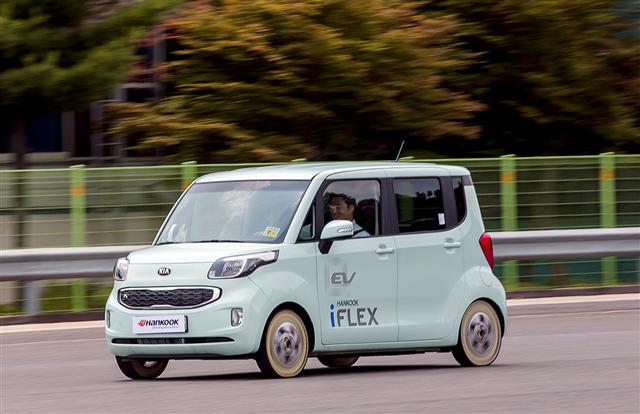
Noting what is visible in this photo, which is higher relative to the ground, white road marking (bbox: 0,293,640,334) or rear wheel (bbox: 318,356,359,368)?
rear wheel (bbox: 318,356,359,368)

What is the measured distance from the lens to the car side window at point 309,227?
10703 millimetres

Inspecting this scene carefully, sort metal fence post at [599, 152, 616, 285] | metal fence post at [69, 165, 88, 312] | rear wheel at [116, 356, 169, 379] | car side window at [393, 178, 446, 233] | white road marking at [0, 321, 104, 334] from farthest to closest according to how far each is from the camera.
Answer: metal fence post at [599, 152, 616, 285]
metal fence post at [69, 165, 88, 312]
white road marking at [0, 321, 104, 334]
car side window at [393, 178, 446, 233]
rear wheel at [116, 356, 169, 379]

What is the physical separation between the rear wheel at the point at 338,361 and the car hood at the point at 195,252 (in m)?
1.56

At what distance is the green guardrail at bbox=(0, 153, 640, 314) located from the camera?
16766 mm

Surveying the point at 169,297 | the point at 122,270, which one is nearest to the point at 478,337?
the point at 169,297

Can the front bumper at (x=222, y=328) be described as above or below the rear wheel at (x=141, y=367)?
above

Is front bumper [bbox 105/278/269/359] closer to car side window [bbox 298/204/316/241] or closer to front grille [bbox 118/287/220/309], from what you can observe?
front grille [bbox 118/287/220/309]

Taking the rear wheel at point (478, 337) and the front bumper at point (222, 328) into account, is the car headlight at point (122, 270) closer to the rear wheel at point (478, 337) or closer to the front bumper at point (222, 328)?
the front bumper at point (222, 328)

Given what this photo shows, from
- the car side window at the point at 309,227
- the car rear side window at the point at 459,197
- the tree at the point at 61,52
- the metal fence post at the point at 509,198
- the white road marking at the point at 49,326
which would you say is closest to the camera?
the car side window at the point at 309,227

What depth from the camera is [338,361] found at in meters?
11.9

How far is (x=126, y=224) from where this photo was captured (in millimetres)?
17484

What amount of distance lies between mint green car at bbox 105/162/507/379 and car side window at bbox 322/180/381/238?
0.01 m

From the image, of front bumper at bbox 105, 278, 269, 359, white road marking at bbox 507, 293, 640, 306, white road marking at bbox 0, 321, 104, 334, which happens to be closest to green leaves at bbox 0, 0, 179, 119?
white road marking at bbox 0, 321, 104, 334

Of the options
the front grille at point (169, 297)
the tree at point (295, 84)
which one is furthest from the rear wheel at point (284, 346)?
the tree at point (295, 84)
